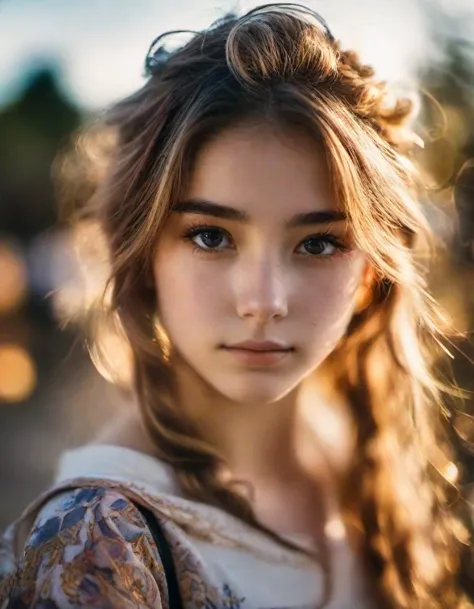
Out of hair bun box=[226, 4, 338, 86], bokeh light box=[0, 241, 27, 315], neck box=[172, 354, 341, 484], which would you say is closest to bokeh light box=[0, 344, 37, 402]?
bokeh light box=[0, 241, 27, 315]

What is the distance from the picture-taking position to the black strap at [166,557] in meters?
0.98

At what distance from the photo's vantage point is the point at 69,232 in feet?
4.17

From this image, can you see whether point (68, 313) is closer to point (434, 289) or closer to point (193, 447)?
point (193, 447)

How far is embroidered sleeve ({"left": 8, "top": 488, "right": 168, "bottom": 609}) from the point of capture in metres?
0.89

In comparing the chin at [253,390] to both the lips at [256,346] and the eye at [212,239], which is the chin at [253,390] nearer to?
the lips at [256,346]

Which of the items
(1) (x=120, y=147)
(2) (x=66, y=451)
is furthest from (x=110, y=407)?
(1) (x=120, y=147)

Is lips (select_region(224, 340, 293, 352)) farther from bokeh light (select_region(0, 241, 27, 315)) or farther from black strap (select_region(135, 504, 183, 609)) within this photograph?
bokeh light (select_region(0, 241, 27, 315))

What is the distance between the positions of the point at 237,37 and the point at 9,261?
568mm

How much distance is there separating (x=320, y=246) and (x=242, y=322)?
143mm

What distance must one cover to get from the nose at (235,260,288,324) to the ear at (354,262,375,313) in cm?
17

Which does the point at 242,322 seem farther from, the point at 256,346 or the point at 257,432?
the point at 257,432

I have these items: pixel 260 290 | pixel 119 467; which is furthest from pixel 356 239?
pixel 119 467

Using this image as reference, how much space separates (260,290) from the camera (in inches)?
39.4

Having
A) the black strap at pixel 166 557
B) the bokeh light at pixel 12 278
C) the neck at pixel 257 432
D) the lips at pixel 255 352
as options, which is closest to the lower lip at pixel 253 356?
the lips at pixel 255 352
